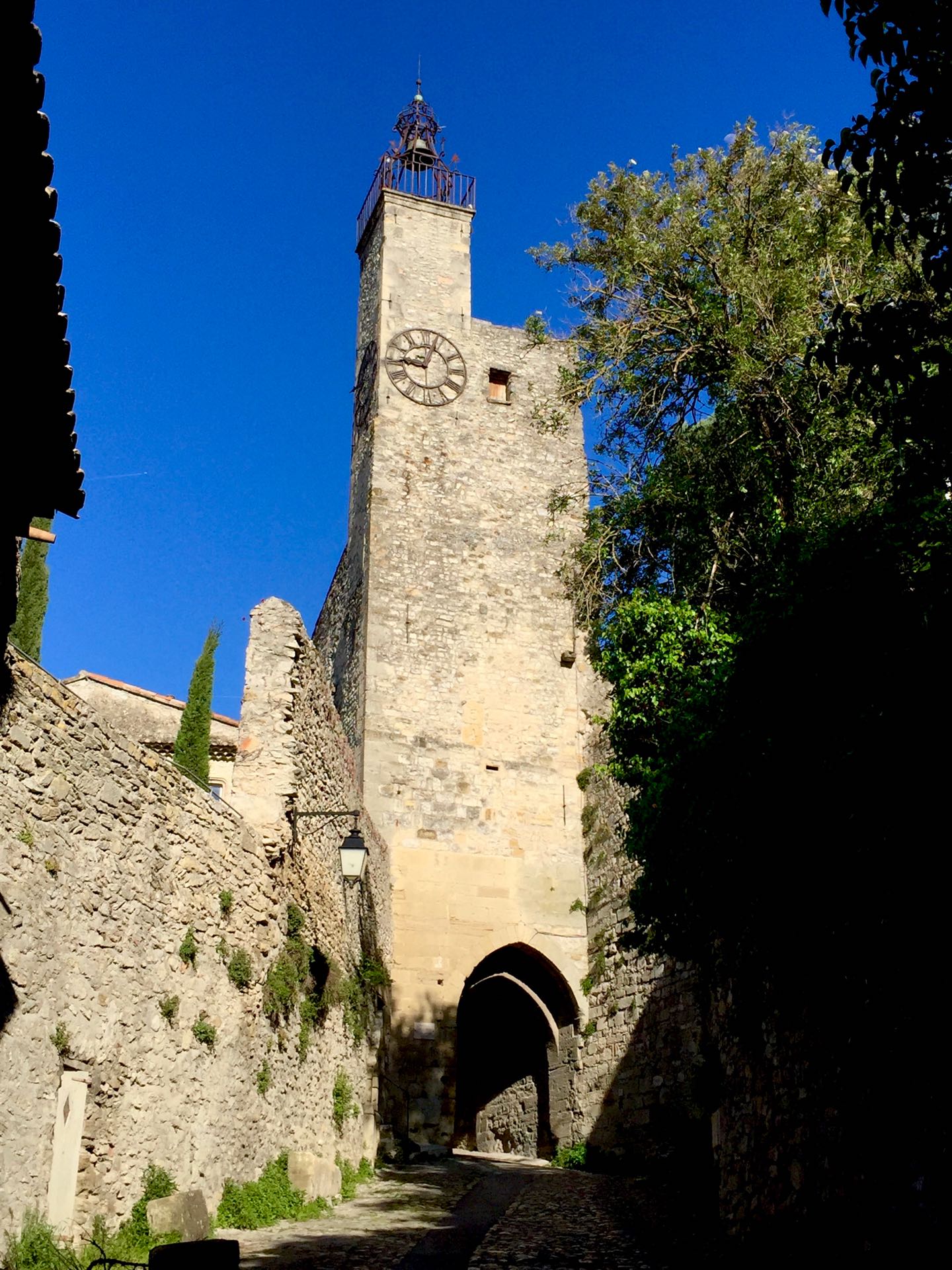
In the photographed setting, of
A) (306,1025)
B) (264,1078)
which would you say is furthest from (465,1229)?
(306,1025)

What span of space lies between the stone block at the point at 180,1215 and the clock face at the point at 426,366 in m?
16.1

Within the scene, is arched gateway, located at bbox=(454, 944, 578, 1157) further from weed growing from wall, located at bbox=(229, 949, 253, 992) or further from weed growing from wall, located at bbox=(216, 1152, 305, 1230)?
weed growing from wall, located at bbox=(229, 949, 253, 992)

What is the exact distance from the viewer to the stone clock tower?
17516mm

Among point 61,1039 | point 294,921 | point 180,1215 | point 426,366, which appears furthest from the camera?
point 426,366

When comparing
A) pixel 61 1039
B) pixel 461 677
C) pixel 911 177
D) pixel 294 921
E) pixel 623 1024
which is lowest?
pixel 61 1039

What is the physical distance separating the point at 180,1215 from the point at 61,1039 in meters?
1.59

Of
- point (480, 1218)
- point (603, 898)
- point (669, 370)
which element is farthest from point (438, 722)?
point (480, 1218)

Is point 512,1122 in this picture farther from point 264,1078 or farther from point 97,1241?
point 97,1241

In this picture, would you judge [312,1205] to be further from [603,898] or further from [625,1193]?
[603,898]

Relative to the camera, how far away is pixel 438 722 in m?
18.9

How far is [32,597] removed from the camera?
17641 millimetres

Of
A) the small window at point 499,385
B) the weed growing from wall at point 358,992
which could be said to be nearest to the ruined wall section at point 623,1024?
the weed growing from wall at point 358,992

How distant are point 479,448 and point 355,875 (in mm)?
12507

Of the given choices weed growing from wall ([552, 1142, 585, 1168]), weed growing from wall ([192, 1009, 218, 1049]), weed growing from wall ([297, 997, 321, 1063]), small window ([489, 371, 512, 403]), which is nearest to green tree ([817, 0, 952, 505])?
weed growing from wall ([192, 1009, 218, 1049])
